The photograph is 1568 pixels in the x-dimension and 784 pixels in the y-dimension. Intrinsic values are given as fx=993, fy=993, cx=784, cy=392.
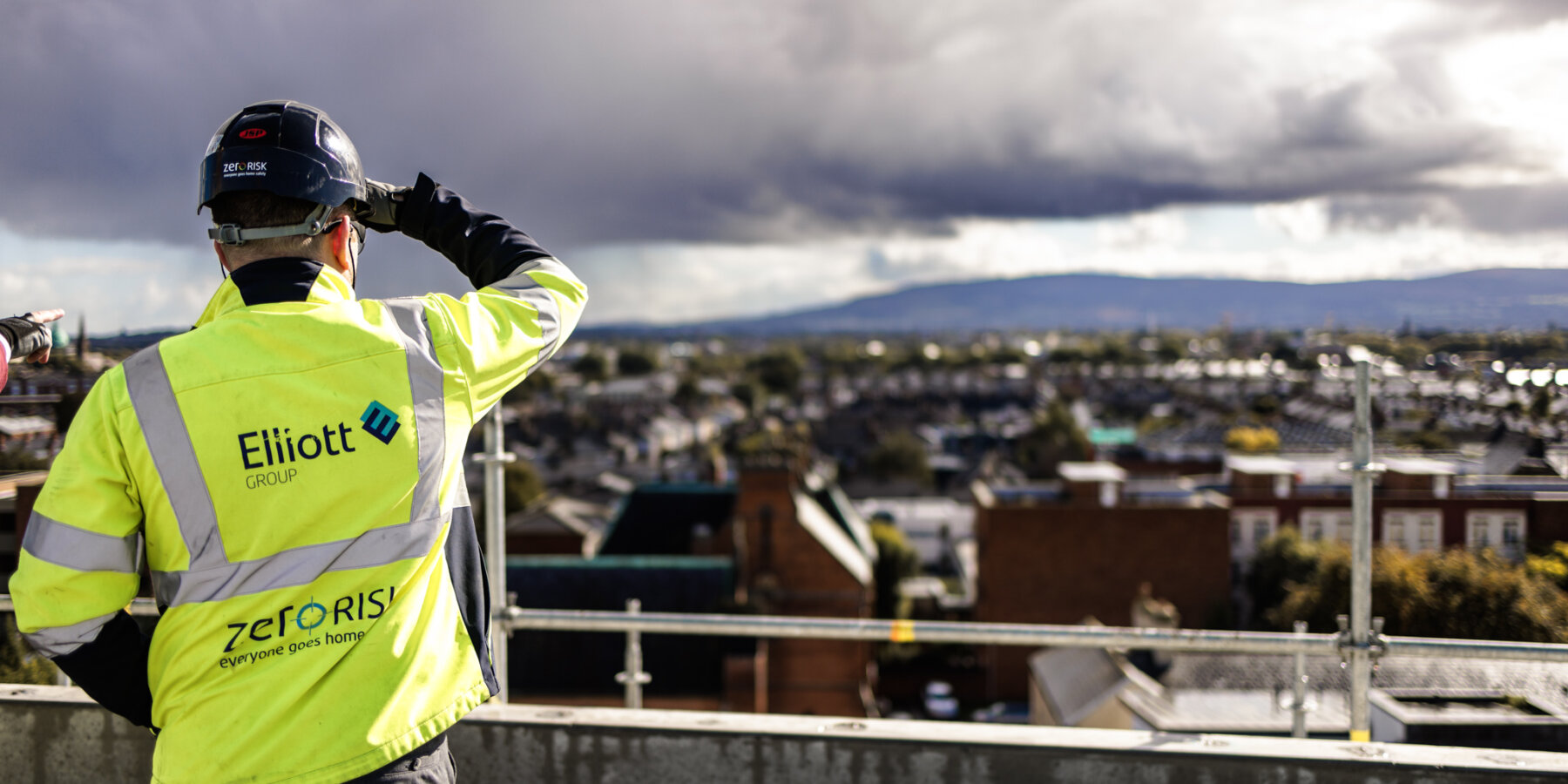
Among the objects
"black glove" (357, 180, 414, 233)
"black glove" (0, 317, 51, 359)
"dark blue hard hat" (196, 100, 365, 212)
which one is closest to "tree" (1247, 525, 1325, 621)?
"black glove" (357, 180, 414, 233)

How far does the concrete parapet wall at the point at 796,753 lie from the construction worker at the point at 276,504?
137 cm

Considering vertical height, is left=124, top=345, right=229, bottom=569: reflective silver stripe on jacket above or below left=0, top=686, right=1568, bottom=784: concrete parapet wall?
above

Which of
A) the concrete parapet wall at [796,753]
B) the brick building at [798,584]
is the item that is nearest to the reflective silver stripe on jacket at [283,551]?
the concrete parapet wall at [796,753]

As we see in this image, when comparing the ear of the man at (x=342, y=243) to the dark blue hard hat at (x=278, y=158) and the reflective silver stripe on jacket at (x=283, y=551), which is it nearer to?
the dark blue hard hat at (x=278, y=158)

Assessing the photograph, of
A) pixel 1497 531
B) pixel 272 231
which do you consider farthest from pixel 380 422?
pixel 1497 531

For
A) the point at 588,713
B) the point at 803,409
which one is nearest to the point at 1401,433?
the point at 588,713

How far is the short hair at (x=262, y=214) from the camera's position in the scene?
5.93 feet

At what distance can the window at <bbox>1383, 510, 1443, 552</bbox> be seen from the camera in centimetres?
1048

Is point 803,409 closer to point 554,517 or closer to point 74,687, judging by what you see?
point 554,517

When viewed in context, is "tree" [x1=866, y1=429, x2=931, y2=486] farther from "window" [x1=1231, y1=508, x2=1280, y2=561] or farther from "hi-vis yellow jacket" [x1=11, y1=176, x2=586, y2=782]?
"hi-vis yellow jacket" [x1=11, y1=176, x2=586, y2=782]

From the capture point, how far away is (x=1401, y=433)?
10.0m

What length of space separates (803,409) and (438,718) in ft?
284

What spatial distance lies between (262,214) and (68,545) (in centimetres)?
64

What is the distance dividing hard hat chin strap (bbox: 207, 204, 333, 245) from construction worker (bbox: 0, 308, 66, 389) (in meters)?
0.69
